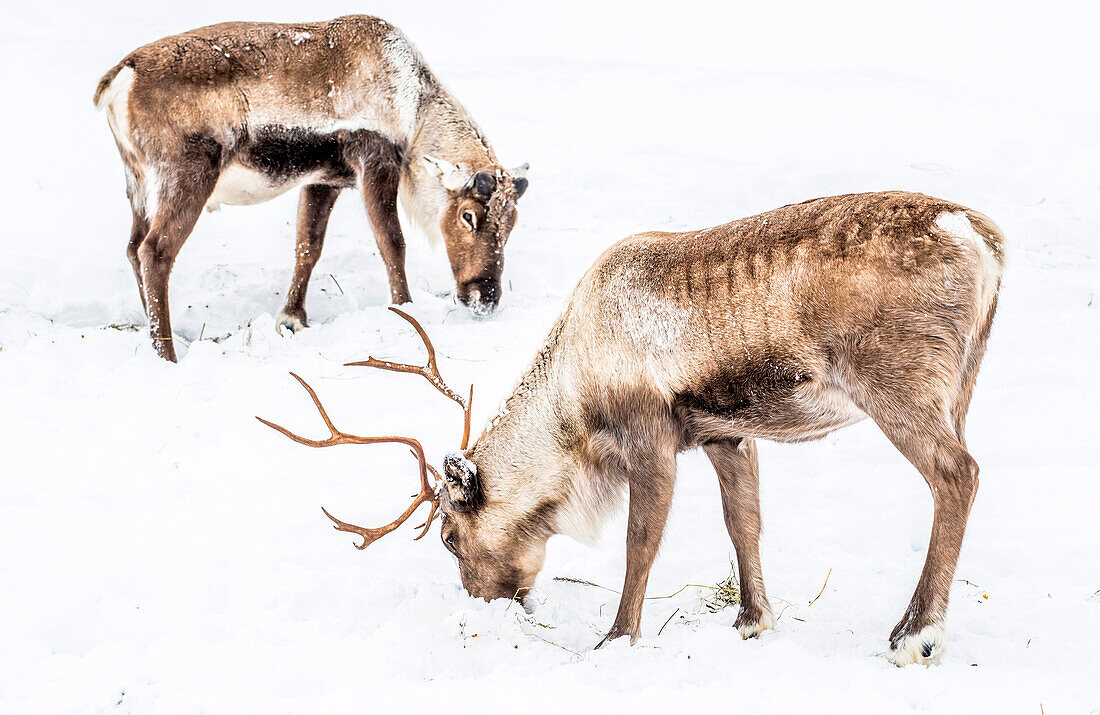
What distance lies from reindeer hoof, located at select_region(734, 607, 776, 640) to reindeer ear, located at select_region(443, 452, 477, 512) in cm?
103

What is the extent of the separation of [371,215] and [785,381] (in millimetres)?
4153

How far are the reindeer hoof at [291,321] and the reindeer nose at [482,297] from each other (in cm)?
116

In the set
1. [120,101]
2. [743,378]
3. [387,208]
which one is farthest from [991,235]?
[120,101]

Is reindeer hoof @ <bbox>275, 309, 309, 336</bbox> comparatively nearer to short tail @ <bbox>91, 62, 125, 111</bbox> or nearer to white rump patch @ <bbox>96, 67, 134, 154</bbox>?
white rump patch @ <bbox>96, 67, 134, 154</bbox>

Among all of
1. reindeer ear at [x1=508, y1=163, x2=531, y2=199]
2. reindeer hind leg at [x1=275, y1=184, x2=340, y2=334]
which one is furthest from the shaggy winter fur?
reindeer hind leg at [x1=275, y1=184, x2=340, y2=334]

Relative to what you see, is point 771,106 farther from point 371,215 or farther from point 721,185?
point 371,215

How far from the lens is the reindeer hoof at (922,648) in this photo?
2.89 metres

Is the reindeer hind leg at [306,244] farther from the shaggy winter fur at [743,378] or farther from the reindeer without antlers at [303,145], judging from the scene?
the shaggy winter fur at [743,378]

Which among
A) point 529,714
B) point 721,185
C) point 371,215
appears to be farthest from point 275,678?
point 721,185

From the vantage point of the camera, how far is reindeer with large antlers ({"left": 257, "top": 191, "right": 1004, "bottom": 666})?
9.29 ft

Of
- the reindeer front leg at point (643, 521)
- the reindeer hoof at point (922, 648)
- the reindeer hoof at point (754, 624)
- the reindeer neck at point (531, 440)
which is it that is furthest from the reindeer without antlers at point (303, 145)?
the reindeer hoof at point (922, 648)

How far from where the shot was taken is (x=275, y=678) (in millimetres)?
2885

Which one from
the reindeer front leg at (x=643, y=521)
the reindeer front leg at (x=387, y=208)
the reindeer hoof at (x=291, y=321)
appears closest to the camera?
the reindeer front leg at (x=643, y=521)

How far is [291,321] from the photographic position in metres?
6.77
